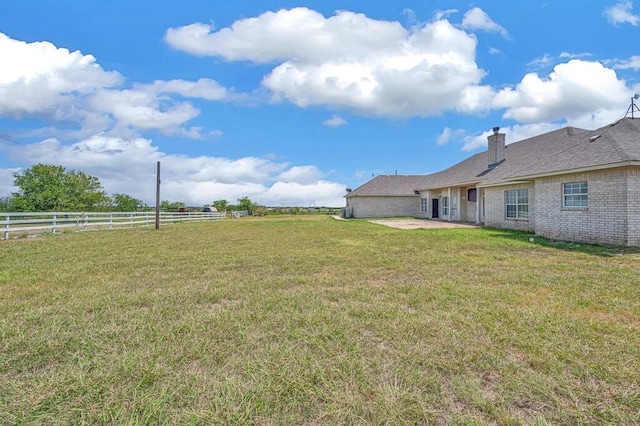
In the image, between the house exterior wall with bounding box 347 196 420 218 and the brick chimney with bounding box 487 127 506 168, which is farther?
the house exterior wall with bounding box 347 196 420 218

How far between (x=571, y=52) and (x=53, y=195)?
5374 cm

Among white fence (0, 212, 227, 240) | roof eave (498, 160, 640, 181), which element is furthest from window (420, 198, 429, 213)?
white fence (0, 212, 227, 240)

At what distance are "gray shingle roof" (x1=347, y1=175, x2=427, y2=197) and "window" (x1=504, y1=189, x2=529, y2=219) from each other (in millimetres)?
14726

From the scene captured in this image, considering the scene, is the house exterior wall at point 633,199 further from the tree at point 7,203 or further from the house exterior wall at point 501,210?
the tree at point 7,203

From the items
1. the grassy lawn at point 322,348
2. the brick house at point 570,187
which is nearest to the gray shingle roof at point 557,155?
the brick house at point 570,187

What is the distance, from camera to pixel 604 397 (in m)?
2.17

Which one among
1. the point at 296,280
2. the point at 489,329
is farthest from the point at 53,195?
the point at 489,329

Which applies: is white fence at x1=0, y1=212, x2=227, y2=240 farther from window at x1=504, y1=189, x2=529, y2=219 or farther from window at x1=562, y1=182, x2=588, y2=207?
window at x1=504, y1=189, x2=529, y2=219

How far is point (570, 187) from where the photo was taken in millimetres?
10992

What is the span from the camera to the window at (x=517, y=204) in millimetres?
14570

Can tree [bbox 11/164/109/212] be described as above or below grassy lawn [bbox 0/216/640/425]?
above

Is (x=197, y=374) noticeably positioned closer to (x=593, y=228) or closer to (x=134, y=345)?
(x=134, y=345)

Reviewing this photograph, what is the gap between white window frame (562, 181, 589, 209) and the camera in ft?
34.1

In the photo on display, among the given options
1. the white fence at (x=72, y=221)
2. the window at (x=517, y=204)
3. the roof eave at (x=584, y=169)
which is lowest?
the white fence at (x=72, y=221)
